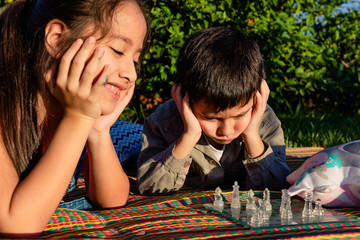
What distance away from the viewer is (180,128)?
3.05 m

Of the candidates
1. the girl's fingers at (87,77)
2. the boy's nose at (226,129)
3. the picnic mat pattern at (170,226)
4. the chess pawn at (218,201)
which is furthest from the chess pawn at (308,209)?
the girl's fingers at (87,77)

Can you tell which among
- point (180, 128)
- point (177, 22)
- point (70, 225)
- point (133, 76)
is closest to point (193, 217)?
point (70, 225)

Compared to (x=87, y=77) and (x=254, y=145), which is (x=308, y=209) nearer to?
(x=254, y=145)

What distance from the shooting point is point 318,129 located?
19.0 ft

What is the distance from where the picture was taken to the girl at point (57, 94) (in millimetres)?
1761

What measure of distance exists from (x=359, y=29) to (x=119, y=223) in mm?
6220

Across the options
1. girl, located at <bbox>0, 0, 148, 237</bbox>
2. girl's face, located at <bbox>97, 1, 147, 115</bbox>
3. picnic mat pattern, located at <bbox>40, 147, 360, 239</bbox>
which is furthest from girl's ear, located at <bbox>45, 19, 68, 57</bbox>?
picnic mat pattern, located at <bbox>40, 147, 360, 239</bbox>

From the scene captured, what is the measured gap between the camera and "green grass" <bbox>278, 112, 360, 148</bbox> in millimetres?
5234

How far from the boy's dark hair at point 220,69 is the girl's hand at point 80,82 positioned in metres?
0.85

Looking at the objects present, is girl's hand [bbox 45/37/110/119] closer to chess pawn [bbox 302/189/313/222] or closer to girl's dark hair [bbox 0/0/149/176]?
girl's dark hair [bbox 0/0/149/176]

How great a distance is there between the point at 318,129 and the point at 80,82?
4562 millimetres

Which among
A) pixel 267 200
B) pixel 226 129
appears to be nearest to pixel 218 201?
pixel 267 200

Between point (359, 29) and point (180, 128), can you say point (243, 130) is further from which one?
point (359, 29)

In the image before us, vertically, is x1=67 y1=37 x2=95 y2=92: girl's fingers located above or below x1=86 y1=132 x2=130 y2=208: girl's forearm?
above
